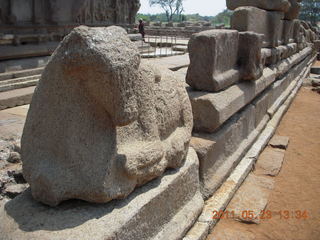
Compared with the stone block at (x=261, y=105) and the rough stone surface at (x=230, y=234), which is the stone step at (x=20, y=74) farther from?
the rough stone surface at (x=230, y=234)

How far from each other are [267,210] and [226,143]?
2.45ft

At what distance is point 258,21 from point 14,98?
4099 millimetres

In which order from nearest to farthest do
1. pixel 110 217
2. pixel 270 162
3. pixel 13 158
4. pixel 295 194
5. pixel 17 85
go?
pixel 110 217
pixel 13 158
pixel 295 194
pixel 270 162
pixel 17 85

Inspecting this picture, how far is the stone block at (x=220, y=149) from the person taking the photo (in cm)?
285

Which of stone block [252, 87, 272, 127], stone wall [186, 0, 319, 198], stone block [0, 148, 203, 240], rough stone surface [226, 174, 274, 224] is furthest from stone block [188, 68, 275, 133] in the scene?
stone block [252, 87, 272, 127]

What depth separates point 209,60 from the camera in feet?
10.3

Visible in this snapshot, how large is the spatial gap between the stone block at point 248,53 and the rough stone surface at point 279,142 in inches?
48.0

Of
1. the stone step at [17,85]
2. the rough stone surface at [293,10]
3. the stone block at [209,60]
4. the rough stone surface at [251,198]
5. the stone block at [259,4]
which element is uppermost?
the rough stone surface at [293,10]

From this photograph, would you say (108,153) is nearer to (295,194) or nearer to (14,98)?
(295,194)

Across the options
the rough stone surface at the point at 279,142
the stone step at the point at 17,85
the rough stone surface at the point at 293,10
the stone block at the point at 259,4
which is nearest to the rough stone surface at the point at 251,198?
the rough stone surface at the point at 279,142

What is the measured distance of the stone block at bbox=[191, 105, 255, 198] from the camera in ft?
9.35

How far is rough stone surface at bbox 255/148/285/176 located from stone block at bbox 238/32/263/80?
106 centimetres

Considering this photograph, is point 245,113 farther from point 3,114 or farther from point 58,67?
point 3,114
